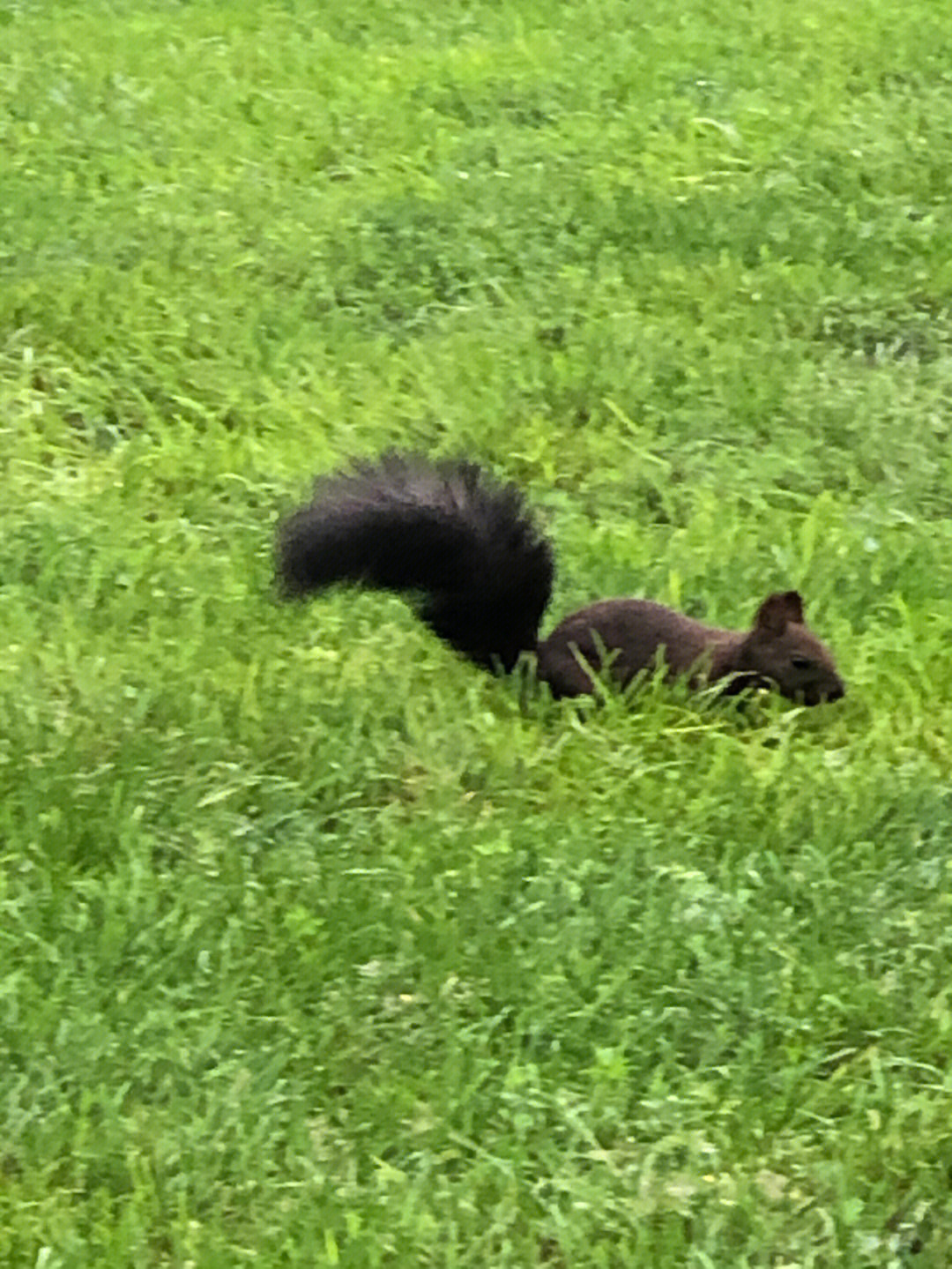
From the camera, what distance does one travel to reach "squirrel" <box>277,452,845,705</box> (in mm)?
3941

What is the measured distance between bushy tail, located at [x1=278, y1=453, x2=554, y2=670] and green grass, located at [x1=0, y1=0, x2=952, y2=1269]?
13 centimetres

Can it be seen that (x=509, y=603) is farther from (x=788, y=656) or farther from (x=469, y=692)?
(x=788, y=656)

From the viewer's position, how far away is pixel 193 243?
20.0 ft

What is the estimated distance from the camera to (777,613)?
402 centimetres

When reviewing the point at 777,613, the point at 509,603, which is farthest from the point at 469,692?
the point at 777,613

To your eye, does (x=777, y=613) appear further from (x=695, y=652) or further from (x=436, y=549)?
(x=436, y=549)

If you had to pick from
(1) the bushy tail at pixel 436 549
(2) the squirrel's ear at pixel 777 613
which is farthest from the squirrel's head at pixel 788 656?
(1) the bushy tail at pixel 436 549

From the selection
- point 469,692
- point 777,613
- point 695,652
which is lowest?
point 469,692

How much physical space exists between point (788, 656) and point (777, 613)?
8cm

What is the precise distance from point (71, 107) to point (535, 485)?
8.74 ft

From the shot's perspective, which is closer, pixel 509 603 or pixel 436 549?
pixel 436 549

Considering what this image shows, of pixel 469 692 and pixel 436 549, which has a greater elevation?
pixel 436 549

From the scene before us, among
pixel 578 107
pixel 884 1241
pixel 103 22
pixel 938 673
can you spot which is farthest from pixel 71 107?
pixel 884 1241

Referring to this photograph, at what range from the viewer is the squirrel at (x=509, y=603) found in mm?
3941
